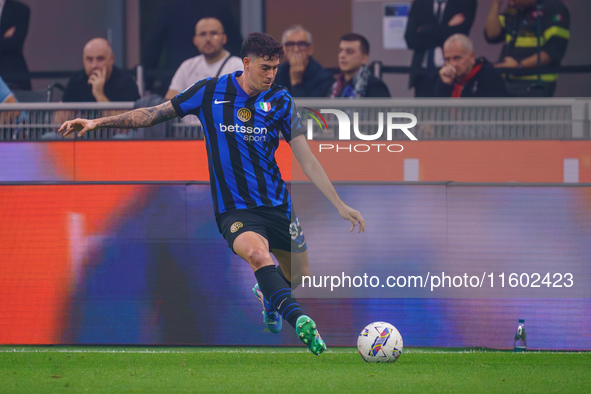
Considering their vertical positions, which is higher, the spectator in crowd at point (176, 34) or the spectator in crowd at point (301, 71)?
the spectator in crowd at point (176, 34)

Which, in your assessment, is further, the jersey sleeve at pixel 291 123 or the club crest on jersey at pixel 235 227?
the jersey sleeve at pixel 291 123

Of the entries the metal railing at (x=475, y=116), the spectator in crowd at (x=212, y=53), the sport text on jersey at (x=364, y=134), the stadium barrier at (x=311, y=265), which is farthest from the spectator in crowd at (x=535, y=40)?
the stadium barrier at (x=311, y=265)

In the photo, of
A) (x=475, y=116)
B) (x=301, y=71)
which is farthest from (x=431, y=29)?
(x=475, y=116)

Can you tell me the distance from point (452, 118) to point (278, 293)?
3.78 m

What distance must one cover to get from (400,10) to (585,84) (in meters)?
2.74

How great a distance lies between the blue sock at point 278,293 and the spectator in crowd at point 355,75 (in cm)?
427

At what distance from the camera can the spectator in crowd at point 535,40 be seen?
417 inches

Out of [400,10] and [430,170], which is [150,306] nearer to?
[430,170]

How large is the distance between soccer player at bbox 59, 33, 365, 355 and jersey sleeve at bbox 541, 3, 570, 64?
5.12 metres

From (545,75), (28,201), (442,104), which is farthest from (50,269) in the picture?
(545,75)

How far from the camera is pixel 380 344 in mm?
6262

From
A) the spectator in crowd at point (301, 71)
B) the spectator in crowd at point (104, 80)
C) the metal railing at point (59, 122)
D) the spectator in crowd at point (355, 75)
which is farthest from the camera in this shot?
the spectator in crowd at point (104, 80)

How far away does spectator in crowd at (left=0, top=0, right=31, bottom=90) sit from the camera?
12625mm

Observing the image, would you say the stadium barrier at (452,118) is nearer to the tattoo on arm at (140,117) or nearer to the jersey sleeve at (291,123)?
the jersey sleeve at (291,123)
